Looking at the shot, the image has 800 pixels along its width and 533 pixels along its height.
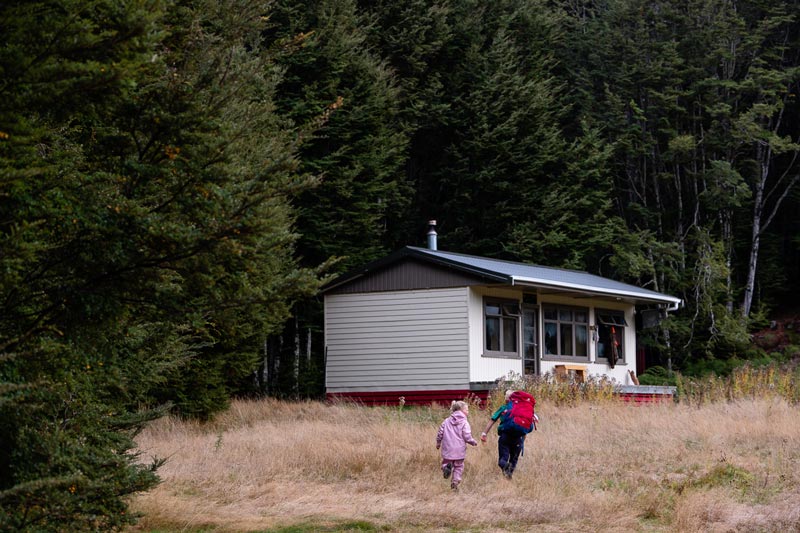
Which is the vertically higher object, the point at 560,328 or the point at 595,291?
the point at 595,291

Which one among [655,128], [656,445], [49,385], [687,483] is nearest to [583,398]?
[656,445]

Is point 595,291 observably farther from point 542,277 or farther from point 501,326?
point 501,326

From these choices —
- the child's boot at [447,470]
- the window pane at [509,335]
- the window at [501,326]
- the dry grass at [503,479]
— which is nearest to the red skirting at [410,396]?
the window at [501,326]

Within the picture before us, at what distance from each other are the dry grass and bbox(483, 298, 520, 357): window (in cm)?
558

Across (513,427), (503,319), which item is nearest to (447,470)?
(513,427)

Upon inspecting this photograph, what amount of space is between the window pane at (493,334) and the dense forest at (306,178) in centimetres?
502

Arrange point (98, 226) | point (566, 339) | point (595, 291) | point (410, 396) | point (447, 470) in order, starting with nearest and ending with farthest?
point (98, 226)
point (447, 470)
point (410, 396)
point (595, 291)
point (566, 339)

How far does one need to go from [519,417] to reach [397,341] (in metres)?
11.4

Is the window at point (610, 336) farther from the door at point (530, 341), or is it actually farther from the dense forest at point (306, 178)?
the dense forest at point (306, 178)

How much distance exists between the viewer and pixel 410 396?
23.8 metres

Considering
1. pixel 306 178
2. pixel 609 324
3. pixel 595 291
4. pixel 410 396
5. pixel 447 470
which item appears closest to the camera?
pixel 306 178

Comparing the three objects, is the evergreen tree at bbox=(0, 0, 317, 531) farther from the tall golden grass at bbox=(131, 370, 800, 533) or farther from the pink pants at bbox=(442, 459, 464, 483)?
the pink pants at bbox=(442, 459, 464, 483)

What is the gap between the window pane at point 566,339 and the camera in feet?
85.7

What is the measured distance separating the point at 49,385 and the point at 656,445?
9475 millimetres
